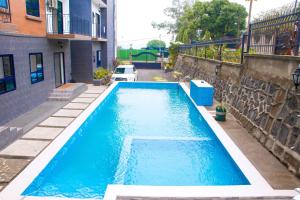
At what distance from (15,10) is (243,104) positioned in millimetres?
9563

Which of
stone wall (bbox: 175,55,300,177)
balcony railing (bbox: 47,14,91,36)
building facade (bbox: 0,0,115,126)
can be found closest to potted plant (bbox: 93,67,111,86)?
building facade (bbox: 0,0,115,126)

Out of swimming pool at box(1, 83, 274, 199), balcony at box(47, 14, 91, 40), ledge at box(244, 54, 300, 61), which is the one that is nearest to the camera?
swimming pool at box(1, 83, 274, 199)

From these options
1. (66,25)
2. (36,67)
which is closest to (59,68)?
(66,25)

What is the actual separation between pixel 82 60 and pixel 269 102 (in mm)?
14142

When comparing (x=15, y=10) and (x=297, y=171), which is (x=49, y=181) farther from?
(x=15, y=10)

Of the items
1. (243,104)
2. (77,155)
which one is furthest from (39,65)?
(243,104)

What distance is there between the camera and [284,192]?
511 cm

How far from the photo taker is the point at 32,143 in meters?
7.50

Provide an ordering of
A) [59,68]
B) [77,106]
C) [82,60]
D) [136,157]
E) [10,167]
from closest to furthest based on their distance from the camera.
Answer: [10,167], [136,157], [77,106], [59,68], [82,60]

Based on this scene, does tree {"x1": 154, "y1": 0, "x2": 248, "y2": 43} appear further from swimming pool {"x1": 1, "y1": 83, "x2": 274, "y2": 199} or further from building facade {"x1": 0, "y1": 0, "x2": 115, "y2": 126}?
swimming pool {"x1": 1, "y1": 83, "x2": 274, "y2": 199}

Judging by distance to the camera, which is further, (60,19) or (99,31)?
(99,31)

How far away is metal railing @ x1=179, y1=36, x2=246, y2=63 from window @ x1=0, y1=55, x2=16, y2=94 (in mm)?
9249

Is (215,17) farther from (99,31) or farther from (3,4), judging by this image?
(3,4)

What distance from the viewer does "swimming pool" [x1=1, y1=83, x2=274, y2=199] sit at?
242 inches
